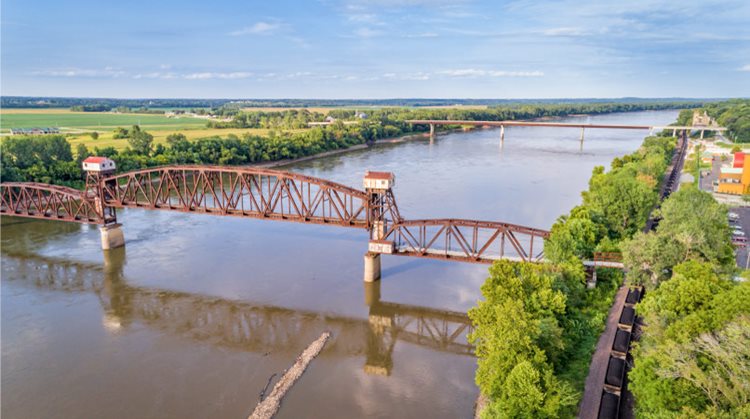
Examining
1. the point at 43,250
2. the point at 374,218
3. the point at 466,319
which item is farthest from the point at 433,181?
the point at 43,250

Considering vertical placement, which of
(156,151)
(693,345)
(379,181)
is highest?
(379,181)

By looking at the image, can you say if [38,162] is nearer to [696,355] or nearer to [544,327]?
[544,327]

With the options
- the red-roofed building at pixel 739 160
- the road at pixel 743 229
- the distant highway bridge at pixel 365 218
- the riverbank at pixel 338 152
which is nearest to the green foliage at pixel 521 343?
the distant highway bridge at pixel 365 218

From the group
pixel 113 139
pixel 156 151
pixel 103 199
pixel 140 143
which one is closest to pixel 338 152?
pixel 156 151

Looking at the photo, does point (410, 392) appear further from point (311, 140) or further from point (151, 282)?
point (311, 140)

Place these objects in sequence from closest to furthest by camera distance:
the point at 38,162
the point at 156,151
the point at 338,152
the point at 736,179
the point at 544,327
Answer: the point at 544,327 < the point at 736,179 < the point at 38,162 < the point at 156,151 < the point at 338,152

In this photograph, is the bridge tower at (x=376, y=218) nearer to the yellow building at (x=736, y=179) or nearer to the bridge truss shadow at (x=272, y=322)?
the bridge truss shadow at (x=272, y=322)

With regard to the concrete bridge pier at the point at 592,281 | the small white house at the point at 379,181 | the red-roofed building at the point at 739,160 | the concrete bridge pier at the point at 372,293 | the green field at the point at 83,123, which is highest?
the green field at the point at 83,123
